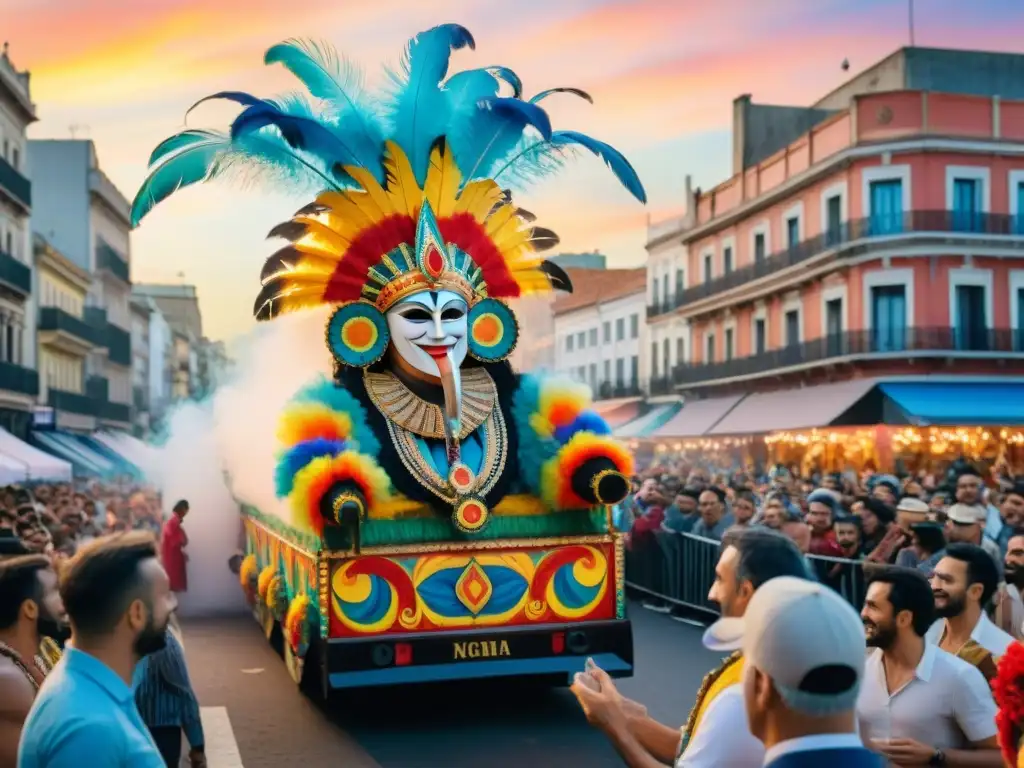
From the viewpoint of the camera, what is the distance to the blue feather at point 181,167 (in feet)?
32.9

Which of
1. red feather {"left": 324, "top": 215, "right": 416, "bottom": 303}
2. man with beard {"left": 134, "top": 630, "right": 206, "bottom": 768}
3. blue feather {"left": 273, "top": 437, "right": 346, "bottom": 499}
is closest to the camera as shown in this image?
man with beard {"left": 134, "top": 630, "right": 206, "bottom": 768}

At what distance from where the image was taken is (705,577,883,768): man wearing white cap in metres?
2.82

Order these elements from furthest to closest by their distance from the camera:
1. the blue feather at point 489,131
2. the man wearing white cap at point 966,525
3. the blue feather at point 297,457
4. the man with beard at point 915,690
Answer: the blue feather at point 489,131 < the man wearing white cap at point 966,525 < the blue feather at point 297,457 < the man with beard at point 915,690

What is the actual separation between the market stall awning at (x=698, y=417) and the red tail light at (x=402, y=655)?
34.6 metres

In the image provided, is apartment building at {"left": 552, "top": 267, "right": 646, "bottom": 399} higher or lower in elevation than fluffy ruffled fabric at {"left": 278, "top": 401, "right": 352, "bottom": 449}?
higher

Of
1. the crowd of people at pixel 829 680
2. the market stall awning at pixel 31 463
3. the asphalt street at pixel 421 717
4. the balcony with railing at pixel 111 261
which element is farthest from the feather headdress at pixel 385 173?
the balcony with railing at pixel 111 261

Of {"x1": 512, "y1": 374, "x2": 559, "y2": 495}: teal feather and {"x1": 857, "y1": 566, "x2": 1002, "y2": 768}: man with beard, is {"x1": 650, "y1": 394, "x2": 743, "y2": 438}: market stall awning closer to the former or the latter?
{"x1": 512, "y1": 374, "x2": 559, "y2": 495}: teal feather

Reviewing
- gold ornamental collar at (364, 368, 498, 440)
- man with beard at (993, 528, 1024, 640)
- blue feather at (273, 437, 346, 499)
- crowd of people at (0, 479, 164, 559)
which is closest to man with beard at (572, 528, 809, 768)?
man with beard at (993, 528, 1024, 640)

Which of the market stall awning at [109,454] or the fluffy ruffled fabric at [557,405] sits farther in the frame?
the market stall awning at [109,454]

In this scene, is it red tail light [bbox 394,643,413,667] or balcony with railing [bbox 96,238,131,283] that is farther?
balcony with railing [bbox 96,238,131,283]

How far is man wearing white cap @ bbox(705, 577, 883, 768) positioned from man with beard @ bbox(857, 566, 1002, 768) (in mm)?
1952

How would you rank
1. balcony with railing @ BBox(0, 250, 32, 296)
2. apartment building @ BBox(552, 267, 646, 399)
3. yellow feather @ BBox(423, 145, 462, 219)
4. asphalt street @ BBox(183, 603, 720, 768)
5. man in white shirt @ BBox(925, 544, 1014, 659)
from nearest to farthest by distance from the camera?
man in white shirt @ BBox(925, 544, 1014, 659) < asphalt street @ BBox(183, 603, 720, 768) < yellow feather @ BBox(423, 145, 462, 219) < balcony with railing @ BBox(0, 250, 32, 296) < apartment building @ BBox(552, 267, 646, 399)

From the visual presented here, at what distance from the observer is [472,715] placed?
9.76m

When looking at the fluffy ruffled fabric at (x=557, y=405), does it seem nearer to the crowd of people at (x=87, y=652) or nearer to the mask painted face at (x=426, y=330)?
the mask painted face at (x=426, y=330)
